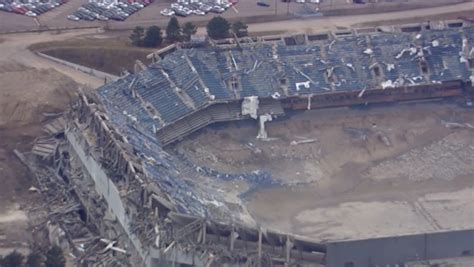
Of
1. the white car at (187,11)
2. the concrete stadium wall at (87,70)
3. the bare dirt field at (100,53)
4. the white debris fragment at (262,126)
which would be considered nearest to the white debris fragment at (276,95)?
the white debris fragment at (262,126)

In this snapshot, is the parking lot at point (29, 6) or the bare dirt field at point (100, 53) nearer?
the bare dirt field at point (100, 53)

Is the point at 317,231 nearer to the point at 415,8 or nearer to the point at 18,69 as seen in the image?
the point at 18,69

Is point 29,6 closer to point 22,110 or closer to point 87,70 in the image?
point 87,70

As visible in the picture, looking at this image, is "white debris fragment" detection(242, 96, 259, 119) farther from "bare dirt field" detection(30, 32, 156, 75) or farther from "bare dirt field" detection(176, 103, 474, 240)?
"bare dirt field" detection(30, 32, 156, 75)

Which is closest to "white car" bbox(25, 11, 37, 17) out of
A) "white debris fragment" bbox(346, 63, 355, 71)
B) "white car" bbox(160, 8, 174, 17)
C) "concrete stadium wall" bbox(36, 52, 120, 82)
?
"white car" bbox(160, 8, 174, 17)

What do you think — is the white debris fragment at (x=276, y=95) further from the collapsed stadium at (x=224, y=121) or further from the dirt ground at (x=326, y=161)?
the dirt ground at (x=326, y=161)

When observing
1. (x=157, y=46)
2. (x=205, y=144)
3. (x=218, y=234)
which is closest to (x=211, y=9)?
(x=157, y=46)
